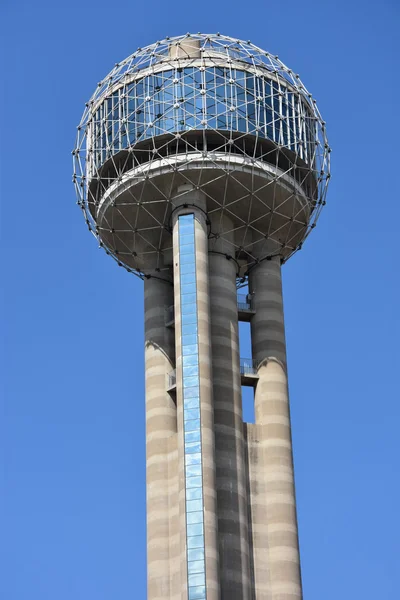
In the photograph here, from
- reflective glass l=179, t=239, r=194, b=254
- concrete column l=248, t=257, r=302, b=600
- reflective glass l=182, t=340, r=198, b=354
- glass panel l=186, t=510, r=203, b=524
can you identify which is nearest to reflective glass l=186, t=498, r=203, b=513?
glass panel l=186, t=510, r=203, b=524

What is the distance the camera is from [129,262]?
11569cm

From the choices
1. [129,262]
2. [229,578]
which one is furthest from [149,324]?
[229,578]

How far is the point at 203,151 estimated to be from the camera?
4225 inches

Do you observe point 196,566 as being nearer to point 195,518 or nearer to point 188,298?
point 195,518

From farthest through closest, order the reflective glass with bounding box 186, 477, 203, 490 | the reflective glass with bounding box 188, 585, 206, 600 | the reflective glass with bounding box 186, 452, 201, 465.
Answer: the reflective glass with bounding box 186, 452, 201, 465
the reflective glass with bounding box 186, 477, 203, 490
the reflective glass with bounding box 188, 585, 206, 600

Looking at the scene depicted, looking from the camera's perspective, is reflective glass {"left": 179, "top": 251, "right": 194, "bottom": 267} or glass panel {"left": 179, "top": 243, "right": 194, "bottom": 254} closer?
reflective glass {"left": 179, "top": 251, "right": 194, "bottom": 267}

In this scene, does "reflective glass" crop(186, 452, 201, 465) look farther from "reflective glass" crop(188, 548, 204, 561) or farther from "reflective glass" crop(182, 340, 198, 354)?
"reflective glass" crop(182, 340, 198, 354)

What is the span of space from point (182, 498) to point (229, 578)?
6487 mm

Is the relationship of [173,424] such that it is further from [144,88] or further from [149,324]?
[144,88]

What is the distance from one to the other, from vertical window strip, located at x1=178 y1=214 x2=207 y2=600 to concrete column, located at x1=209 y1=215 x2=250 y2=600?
3255 mm

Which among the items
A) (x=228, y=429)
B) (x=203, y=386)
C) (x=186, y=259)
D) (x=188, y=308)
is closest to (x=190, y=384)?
(x=203, y=386)

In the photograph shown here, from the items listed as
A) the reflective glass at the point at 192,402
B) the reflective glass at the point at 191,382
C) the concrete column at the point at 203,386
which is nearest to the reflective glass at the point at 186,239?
the concrete column at the point at 203,386

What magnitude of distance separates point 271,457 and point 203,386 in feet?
27.0

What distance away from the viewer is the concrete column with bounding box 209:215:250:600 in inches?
3991
